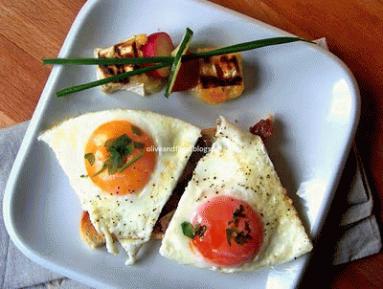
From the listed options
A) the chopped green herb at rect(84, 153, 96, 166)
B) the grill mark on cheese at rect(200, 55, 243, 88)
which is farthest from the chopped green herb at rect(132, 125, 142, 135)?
the grill mark on cheese at rect(200, 55, 243, 88)

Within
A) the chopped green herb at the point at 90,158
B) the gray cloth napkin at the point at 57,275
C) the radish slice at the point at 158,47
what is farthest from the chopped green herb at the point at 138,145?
the gray cloth napkin at the point at 57,275

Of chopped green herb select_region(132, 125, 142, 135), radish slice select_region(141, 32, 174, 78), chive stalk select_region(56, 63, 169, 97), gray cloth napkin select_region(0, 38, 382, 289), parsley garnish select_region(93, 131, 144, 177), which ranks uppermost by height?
radish slice select_region(141, 32, 174, 78)

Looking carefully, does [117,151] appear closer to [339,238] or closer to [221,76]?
[221,76]

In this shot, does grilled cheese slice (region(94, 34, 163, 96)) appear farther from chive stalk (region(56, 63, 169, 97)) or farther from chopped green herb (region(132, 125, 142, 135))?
chopped green herb (region(132, 125, 142, 135))

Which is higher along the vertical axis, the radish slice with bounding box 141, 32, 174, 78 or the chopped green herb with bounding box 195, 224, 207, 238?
the radish slice with bounding box 141, 32, 174, 78

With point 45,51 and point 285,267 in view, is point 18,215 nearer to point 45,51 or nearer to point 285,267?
point 45,51

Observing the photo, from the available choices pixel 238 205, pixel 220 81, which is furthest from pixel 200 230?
pixel 220 81

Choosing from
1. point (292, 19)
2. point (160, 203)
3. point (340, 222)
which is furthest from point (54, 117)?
point (340, 222)
